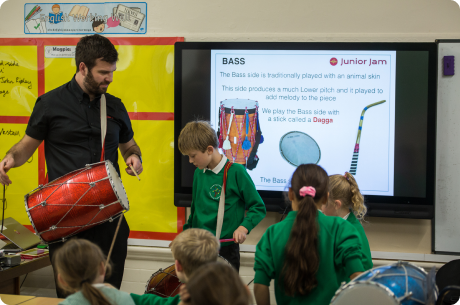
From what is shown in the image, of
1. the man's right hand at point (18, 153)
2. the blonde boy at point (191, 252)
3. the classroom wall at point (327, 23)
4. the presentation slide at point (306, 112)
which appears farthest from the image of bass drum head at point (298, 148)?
the man's right hand at point (18, 153)

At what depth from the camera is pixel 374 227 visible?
105 inches

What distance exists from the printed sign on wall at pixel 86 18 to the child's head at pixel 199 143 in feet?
4.18

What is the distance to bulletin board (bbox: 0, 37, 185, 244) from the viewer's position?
2.83 meters

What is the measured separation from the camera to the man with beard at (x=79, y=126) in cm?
188

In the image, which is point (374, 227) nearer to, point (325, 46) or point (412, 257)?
point (412, 257)

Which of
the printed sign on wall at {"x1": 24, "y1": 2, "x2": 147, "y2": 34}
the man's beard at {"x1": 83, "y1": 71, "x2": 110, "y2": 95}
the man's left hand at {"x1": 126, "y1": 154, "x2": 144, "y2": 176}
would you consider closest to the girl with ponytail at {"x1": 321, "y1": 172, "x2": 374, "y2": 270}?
the man's left hand at {"x1": 126, "y1": 154, "x2": 144, "y2": 176}

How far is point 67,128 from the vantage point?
1.88 meters

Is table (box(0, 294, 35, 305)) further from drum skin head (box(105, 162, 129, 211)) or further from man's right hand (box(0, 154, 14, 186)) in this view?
drum skin head (box(105, 162, 129, 211))

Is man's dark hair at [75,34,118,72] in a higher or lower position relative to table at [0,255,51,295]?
higher

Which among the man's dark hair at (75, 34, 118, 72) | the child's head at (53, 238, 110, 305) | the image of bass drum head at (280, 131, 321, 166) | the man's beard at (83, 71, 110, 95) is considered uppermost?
the man's dark hair at (75, 34, 118, 72)

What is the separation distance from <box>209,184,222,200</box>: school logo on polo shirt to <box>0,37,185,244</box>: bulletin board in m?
0.91

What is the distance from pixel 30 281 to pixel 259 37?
272 centimetres

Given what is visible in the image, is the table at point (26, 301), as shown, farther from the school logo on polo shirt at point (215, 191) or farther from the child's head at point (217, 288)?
the child's head at point (217, 288)

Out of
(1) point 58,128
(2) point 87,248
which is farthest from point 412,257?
(1) point 58,128
